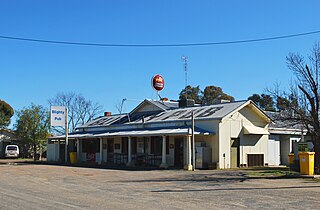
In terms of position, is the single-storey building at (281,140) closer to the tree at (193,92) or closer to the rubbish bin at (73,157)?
the rubbish bin at (73,157)

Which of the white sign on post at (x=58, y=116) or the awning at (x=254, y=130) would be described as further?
the white sign on post at (x=58, y=116)

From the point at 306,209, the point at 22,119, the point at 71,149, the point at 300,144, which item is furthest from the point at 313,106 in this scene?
the point at 22,119

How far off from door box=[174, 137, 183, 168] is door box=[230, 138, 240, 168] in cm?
352

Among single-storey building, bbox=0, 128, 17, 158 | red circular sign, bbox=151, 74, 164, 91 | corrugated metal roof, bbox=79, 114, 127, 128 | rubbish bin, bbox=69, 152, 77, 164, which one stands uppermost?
red circular sign, bbox=151, 74, 164, 91

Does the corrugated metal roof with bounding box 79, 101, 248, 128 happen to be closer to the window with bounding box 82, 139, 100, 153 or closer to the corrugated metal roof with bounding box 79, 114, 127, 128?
the corrugated metal roof with bounding box 79, 114, 127, 128

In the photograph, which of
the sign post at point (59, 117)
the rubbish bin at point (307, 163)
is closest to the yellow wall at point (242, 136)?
the rubbish bin at point (307, 163)

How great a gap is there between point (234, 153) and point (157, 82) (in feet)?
37.5

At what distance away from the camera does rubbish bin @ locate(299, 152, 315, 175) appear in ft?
70.3

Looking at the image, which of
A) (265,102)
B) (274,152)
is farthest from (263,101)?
(274,152)

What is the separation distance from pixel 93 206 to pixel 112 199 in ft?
5.44

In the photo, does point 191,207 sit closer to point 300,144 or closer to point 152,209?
point 152,209

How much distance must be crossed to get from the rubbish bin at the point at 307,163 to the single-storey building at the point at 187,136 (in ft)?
26.2

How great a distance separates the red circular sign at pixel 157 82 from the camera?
3929 cm

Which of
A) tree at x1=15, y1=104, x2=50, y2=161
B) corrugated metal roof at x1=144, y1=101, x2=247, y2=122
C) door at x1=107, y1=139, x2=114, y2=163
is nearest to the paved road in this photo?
corrugated metal roof at x1=144, y1=101, x2=247, y2=122
